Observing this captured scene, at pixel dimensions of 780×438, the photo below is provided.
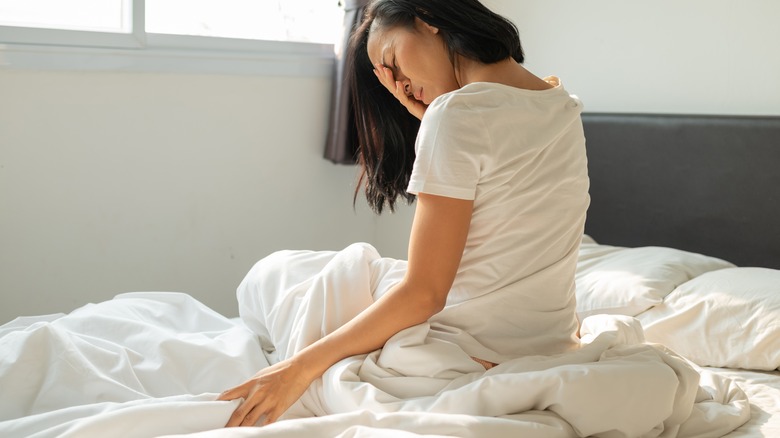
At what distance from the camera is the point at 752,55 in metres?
2.71

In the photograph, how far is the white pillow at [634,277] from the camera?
234 centimetres

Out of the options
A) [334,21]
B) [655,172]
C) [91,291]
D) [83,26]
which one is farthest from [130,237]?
[655,172]

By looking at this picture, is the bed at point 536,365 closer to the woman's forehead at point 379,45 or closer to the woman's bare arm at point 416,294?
the woman's bare arm at point 416,294

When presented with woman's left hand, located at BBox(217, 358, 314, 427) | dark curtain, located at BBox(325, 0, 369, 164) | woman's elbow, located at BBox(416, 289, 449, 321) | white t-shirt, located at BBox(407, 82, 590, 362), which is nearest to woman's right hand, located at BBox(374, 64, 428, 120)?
white t-shirt, located at BBox(407, 82, 590, 362)

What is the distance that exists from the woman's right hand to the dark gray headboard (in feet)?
4.52

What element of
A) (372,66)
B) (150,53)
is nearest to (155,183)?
(150,53)

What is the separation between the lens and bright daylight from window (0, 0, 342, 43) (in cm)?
276

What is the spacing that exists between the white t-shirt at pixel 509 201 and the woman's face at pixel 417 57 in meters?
0.16

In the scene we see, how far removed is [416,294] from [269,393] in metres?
0.29

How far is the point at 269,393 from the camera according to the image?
1.32 metres

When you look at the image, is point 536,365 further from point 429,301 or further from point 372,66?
point 372,66

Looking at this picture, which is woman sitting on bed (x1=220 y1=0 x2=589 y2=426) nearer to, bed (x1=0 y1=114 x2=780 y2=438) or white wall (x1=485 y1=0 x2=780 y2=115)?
bed (x1=0 y1=114 x2=780 y2=438)

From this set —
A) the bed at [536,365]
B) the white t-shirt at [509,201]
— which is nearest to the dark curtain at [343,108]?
the bed at [536,365]

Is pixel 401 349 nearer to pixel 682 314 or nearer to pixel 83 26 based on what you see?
pixel 682 314
